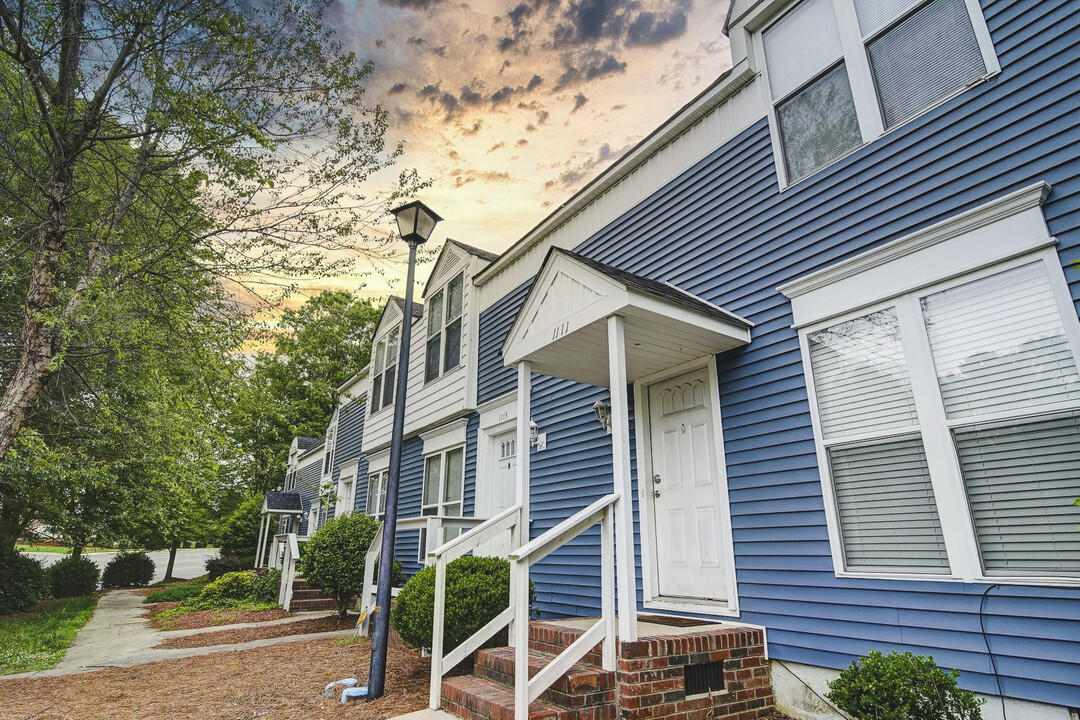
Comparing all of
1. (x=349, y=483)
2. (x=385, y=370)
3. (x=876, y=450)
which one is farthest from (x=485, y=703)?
(x=349, y=483)

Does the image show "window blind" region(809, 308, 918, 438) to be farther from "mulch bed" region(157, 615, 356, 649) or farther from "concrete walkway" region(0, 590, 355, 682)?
"mulch bed" region(157, 615, 356, 649)

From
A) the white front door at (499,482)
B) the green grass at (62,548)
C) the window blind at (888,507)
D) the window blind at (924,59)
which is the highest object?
the window blind at (924,59)

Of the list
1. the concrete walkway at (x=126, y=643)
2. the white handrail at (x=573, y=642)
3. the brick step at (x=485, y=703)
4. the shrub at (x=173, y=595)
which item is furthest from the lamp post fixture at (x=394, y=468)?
the shrub at (x=173, y=595)

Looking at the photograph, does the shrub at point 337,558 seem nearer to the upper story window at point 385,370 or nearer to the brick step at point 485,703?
the upper story window at point 385,370

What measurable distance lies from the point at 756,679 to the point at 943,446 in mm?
1989

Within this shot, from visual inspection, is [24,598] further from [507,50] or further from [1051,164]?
[1051,164]

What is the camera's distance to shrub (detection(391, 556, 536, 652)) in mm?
4828

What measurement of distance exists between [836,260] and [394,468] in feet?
13.3

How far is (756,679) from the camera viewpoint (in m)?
3.76

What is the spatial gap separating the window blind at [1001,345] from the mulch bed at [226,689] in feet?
14.7

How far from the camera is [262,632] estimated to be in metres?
8.98

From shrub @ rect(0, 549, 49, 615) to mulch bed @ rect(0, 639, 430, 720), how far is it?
8624mm

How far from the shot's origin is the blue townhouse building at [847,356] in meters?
3.03

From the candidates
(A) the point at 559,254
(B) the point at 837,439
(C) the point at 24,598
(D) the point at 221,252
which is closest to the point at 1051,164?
(B) the point at 837,439
